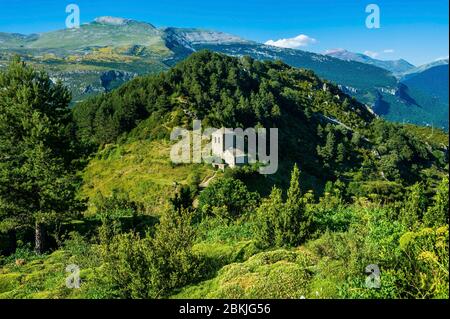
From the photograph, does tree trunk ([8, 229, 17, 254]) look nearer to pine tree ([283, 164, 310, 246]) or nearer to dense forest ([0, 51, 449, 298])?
dense forest ([0, 51, 449, 298])

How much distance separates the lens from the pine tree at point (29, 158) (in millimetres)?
26531

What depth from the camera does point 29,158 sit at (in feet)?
88.4

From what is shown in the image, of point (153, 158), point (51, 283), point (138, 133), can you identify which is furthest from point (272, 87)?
point (51, 283)

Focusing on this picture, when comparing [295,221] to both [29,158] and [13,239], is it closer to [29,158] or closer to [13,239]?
[29,158]

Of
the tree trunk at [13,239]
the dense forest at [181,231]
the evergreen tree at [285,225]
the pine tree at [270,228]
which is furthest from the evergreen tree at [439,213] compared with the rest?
the tree trunk at [13,239]

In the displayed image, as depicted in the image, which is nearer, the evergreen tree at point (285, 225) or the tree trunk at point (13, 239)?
the evergreen tree at point (285, 225)

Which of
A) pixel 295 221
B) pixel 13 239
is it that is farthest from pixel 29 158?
pixel 295 221

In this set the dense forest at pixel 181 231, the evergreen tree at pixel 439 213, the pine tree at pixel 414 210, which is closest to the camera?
the dense forest at pixel 181 231

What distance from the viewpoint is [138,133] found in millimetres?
89000

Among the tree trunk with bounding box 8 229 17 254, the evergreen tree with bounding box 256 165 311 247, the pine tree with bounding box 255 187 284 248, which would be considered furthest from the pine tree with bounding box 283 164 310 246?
the tree trunk with bounding box 8 229 17 254

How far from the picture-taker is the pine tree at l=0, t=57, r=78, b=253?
26.5 metres

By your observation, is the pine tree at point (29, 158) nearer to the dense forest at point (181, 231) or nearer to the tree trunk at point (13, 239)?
the dense forest at point (181, 231)
